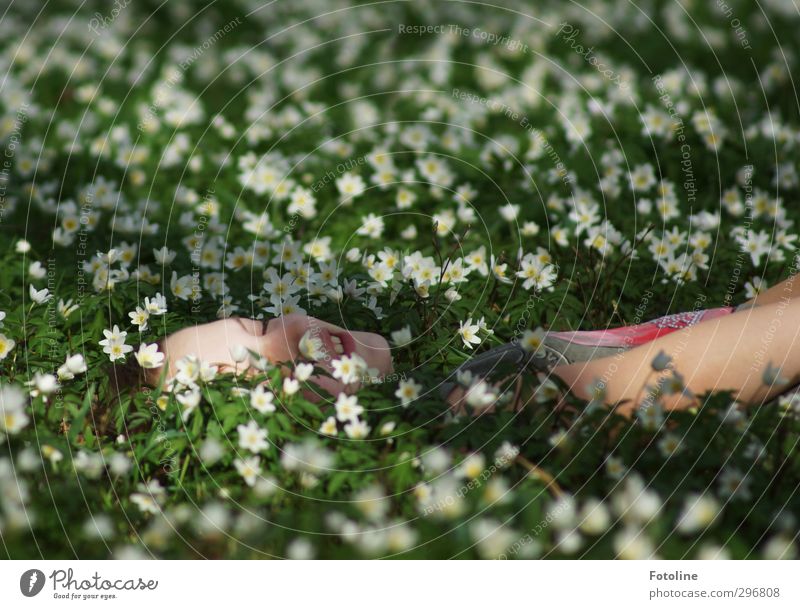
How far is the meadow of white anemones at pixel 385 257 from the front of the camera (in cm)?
238

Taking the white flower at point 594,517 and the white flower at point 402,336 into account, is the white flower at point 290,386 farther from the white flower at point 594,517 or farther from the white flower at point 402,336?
the white flower at point 594,517

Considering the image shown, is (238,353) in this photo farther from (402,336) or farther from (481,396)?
(481,396)

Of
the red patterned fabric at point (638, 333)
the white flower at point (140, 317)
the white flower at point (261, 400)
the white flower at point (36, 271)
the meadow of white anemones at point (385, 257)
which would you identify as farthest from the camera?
the white flower at point (36, 271)

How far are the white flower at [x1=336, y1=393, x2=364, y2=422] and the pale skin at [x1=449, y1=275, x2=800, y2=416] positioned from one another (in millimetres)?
538

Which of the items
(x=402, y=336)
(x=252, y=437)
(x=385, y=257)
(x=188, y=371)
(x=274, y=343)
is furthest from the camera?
(x=385, y=257)

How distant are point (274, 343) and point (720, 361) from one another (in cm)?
120

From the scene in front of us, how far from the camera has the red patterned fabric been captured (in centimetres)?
284

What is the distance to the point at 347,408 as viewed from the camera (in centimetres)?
254

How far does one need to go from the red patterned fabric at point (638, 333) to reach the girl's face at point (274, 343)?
1.91 ft

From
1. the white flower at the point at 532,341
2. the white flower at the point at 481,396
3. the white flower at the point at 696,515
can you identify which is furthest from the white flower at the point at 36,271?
the white flower at the point at 696,515

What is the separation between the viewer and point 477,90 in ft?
19.3

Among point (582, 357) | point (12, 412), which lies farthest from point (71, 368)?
point (582, 357)

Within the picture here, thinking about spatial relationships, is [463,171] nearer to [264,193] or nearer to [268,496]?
[264,193]

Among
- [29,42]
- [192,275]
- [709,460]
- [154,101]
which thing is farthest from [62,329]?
[29,42]
